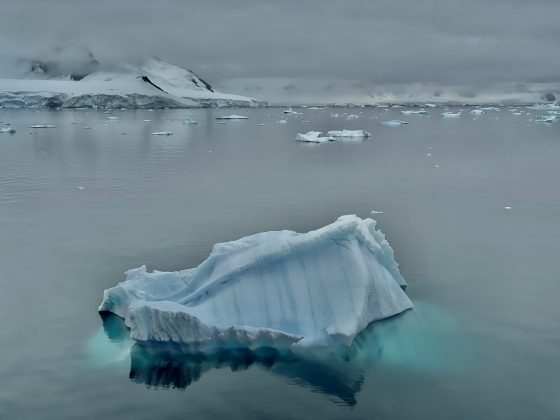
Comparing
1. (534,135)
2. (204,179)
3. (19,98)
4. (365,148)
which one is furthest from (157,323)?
(19,98)

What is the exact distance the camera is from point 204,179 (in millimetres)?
24562

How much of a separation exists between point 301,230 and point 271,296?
6426mm

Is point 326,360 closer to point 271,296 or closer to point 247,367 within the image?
point 247,367

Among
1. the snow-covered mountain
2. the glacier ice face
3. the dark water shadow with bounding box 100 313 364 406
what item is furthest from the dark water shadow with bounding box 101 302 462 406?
the snow-covered mountain

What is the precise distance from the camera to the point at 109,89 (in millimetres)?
103688

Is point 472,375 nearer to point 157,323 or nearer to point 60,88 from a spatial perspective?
point 157,323

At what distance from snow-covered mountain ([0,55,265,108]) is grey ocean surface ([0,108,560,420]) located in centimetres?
7708

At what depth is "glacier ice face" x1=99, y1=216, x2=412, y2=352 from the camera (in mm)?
8781

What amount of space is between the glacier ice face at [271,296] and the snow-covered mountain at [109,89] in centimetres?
9660

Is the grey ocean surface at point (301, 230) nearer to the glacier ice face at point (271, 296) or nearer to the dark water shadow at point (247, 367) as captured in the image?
the dark water shadow at point (247, 367)

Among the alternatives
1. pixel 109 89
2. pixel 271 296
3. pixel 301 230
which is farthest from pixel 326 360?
pixel 109 89

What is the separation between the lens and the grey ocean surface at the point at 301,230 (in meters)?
7.73

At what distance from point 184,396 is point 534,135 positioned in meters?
47.3

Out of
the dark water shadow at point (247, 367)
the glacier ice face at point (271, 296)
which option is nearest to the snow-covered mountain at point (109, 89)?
the glacier ice face at point (271, 296)
